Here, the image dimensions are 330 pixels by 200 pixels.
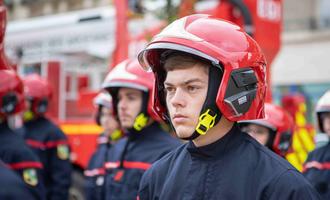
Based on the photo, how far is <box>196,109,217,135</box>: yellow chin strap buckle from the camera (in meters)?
2.36

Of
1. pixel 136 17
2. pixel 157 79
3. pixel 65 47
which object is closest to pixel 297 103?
pixel 136 17

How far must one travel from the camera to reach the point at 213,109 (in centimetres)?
239

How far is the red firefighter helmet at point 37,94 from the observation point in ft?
23.8

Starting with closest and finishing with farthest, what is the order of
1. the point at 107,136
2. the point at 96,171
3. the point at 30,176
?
the point at 30,176
the point at 96,171
the point at 107,136

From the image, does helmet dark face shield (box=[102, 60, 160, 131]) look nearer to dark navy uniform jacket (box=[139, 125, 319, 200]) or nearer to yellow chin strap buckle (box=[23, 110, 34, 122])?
dark navy uniform jacket (box=[139, 125, 319, 200])

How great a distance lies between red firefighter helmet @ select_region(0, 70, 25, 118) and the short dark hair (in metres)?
2.22

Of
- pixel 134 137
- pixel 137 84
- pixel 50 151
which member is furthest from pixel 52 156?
pixel 137 84

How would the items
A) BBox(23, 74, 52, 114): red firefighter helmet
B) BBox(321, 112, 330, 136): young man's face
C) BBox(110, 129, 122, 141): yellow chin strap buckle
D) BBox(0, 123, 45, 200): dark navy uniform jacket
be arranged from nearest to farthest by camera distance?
BBox(0, 123, 45, 200): dark navy uniform jacket
BBox(321, 112, 330, 136): young man's face
BBox(110, 129, 122, 141): yellow chin strap buckle
BBox(23, 74, 52, 114): red firefighter helmet

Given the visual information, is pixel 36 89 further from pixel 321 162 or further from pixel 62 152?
pixel 321 162

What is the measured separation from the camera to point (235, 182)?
2270 mm

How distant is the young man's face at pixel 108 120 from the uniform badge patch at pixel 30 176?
1367 millimetres

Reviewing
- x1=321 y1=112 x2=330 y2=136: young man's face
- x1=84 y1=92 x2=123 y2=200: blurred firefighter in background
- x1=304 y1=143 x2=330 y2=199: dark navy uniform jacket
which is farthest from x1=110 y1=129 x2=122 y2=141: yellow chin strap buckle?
x1=321 y1=112 x2=330 y2=136: young man's face

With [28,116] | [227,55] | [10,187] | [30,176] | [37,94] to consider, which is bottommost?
[28,116]

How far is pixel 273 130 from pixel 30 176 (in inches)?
77.7
